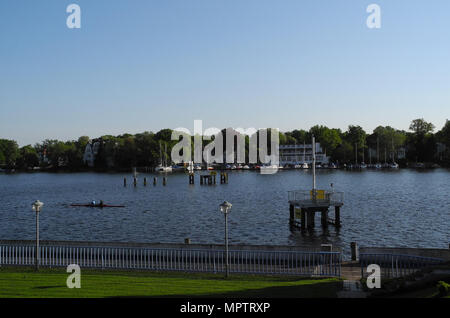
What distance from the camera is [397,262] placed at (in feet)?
68.2

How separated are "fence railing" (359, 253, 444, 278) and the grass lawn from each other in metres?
2.96

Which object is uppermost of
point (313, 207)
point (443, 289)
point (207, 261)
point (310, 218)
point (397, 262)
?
point (443, 289)

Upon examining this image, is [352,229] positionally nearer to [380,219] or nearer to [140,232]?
[380,219]

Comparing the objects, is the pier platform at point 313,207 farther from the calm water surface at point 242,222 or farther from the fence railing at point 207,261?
the fence railing at point 207,261

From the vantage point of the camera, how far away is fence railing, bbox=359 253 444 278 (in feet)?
64.6

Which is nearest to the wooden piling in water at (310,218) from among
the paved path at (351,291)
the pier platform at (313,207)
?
the pier platform at (313,207)

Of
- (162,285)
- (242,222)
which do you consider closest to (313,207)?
(242,222)

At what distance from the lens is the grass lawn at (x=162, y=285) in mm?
15969

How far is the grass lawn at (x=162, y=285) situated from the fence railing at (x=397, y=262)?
2960mm

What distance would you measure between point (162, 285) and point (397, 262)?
1154 cm

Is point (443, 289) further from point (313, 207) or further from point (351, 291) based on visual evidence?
point (313, 207)

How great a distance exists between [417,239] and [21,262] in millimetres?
34174
